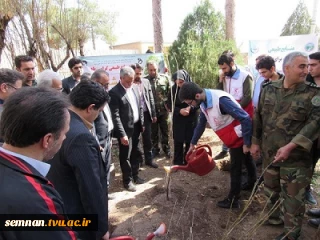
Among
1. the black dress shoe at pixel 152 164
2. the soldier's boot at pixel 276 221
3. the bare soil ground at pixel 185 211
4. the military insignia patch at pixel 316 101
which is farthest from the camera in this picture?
the black dress shoe at pixel 152 164

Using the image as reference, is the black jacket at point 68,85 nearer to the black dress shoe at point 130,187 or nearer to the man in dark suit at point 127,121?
the man in dark suit at point 127,121

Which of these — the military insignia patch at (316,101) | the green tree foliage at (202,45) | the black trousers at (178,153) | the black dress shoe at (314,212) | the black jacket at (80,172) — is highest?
the green tree foliage at (202,45)

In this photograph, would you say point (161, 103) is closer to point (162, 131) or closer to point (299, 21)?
point (162, 131)

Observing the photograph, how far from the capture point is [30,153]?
3.30ft

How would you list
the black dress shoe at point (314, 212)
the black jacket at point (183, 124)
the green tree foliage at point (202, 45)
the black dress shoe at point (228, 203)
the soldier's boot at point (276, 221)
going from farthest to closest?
the green tree foliage at point (202, 45) → the black jacket at point (183, 124) → the black dress shoe at point (228, 203) → the black dress shoe at point (314, 212) → the soldier's boot at point (276, 221)

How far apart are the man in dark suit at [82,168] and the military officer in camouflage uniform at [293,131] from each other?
151cm

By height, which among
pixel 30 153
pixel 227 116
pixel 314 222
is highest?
pixel 30 153

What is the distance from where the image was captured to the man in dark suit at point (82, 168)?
1487 mm

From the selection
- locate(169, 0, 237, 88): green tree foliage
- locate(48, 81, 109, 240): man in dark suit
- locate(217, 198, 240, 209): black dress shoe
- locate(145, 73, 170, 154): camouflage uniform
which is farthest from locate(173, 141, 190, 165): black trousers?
locate(169, 0, 237, 88): green tree foliage

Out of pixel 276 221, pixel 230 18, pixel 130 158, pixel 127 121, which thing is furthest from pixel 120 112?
pixel 230 18

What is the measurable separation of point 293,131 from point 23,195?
89.9 inches

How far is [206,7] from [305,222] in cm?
661

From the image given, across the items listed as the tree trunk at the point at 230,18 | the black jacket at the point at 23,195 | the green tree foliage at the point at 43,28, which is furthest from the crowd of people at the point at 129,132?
the tree trunk at the point at 230,18

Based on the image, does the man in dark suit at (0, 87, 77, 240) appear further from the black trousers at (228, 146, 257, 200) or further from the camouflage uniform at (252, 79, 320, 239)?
the black trousers at (228, 146, 257, 200)
